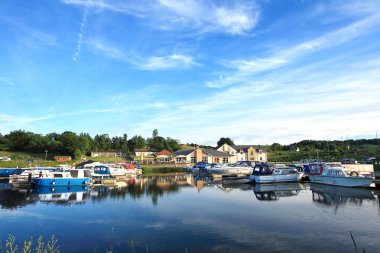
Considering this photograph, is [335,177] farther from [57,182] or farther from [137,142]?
[137,142]

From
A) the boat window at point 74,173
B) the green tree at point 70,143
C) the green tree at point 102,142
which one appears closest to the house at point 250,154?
the green tree at point 70,143

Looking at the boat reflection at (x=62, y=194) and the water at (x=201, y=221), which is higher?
the boat reflection at (x=62, y=194)

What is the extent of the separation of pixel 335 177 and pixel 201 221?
72.2 ft

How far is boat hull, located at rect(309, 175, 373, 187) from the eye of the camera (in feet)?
101

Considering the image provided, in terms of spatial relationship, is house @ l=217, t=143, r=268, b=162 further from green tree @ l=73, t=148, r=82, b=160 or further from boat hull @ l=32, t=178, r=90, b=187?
boat hull @ l=32, t=178, r=90, b=187

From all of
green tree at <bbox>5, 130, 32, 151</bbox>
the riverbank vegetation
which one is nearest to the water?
the riverbank vegetation

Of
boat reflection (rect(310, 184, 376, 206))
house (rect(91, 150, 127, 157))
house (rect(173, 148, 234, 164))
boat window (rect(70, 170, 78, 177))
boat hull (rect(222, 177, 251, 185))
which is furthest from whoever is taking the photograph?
house (rect(91, 150, 127, 157))

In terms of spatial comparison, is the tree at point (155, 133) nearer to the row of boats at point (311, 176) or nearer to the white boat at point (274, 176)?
the row of boats at point (311, 176)

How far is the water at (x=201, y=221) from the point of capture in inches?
548

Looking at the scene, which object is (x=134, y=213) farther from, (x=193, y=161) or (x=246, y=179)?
(x=193, y=161)

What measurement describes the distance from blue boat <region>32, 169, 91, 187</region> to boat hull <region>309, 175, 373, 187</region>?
93.0 feet

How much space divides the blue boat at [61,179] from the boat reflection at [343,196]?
26.4 metres

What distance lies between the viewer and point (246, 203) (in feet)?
81.9

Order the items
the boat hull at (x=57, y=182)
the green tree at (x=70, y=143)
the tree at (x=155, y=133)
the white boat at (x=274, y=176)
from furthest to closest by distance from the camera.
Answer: the tree at (x=155, y=133) → the green tree at (x=70, y=143) → the white boat at (x=274, y=176) → the boat hull at (x=57, y=182)
